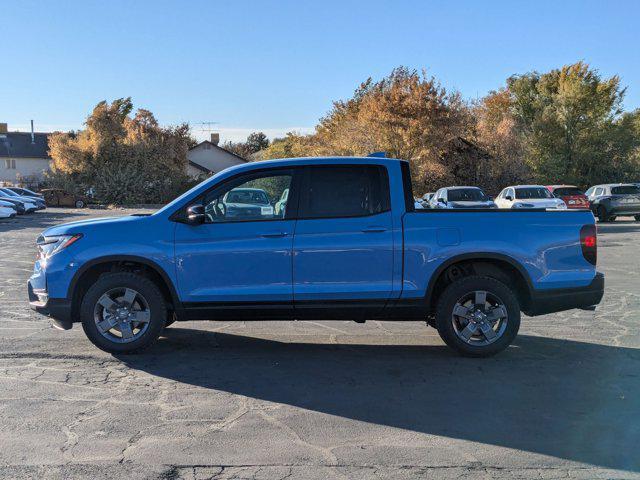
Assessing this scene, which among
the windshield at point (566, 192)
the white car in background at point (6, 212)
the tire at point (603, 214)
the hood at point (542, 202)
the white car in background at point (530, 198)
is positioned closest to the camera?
the hood at point (542, 202)

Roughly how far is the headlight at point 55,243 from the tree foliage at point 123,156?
145ft

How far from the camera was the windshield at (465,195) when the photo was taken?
24423 mm

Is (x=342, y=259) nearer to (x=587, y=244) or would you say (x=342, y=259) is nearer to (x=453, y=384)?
(x=453, y=384)

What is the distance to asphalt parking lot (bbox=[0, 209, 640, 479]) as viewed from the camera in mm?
3984

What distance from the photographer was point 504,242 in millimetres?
6199

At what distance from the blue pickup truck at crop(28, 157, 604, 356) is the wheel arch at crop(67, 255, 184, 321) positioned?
0.05 feet

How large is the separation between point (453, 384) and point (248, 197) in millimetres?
2773

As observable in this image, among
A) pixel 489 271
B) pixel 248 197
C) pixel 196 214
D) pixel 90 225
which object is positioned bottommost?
pixel 489 271

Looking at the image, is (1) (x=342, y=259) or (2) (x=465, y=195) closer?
(1) (x=342, y=259)

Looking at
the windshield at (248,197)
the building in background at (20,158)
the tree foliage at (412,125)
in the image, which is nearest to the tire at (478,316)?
the windshield at (248,197)

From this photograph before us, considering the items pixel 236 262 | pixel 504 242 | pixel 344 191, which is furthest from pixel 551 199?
pixel 236 262

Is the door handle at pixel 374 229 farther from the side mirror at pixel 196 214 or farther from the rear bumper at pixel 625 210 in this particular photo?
the rear bumper at pixel 625 210

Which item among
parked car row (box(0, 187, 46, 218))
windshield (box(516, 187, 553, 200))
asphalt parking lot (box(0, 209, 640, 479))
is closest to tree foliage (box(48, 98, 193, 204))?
parked car row (box(0, 187, 46, 218))

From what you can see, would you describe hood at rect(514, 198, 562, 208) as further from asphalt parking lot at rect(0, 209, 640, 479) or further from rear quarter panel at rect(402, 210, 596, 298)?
rear quarter panel at rect(402, 210, 596, 298)
